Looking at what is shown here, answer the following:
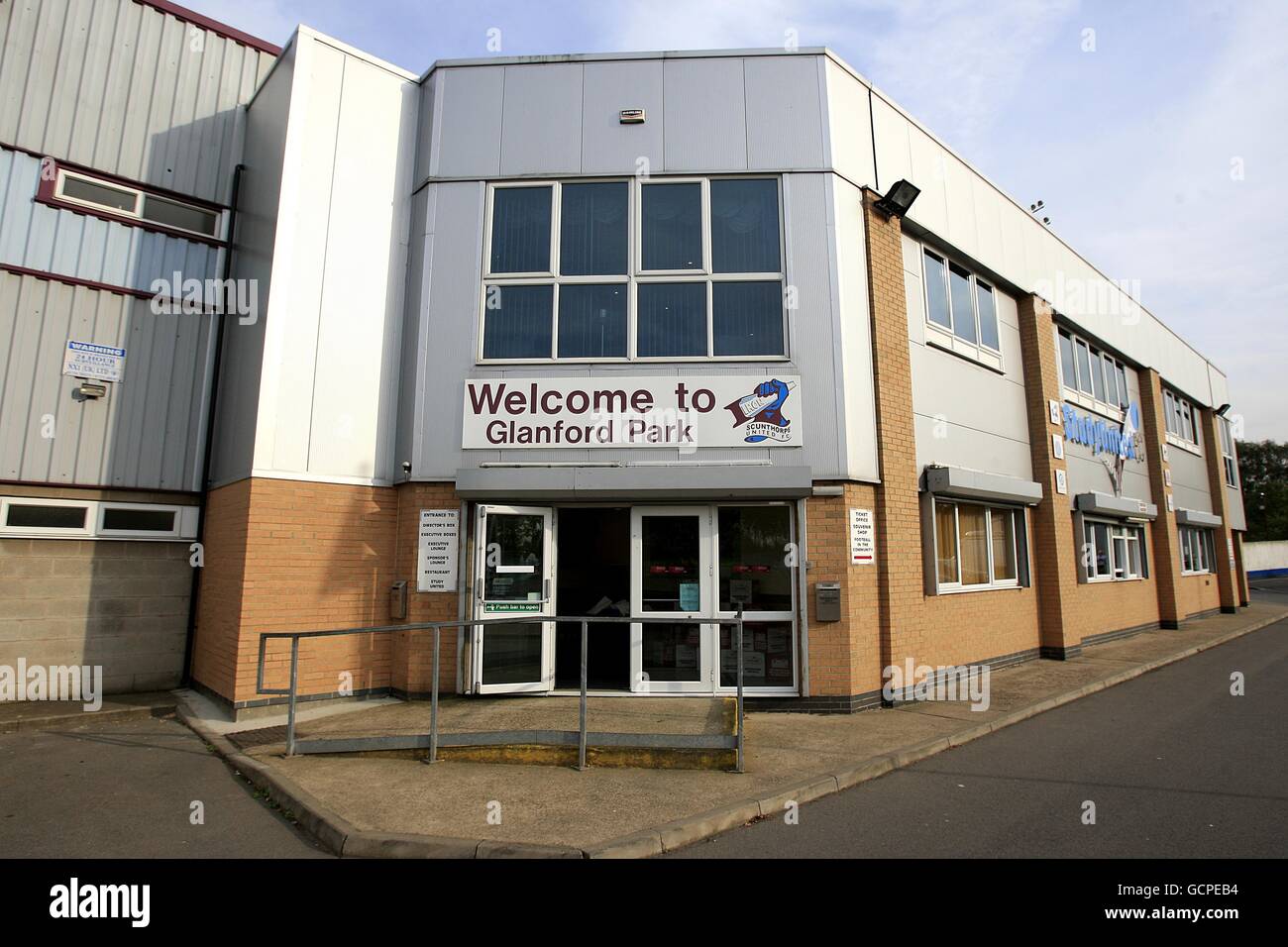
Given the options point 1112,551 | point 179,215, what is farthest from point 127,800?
point 1112,551

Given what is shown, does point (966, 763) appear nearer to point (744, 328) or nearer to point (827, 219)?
point (744, 328)

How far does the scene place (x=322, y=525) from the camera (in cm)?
828

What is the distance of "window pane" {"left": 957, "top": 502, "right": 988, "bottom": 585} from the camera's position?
10719mm

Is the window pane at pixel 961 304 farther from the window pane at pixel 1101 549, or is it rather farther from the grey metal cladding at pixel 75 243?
the grey metal cladding at pixel 75 243

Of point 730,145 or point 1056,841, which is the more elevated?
point 730,145

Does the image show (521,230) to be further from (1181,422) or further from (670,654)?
(1181,422)

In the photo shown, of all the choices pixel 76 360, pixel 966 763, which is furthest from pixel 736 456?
pixel 76 360

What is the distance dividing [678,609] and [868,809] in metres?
3.46

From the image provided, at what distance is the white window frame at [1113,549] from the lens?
13863 millimetres

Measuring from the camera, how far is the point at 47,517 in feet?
28.3

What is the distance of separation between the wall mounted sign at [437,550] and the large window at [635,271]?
75.8 inches

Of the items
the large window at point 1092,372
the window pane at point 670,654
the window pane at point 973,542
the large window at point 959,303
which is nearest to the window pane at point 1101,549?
the large window at point 1092,372

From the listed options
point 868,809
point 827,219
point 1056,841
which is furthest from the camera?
point 827,219
